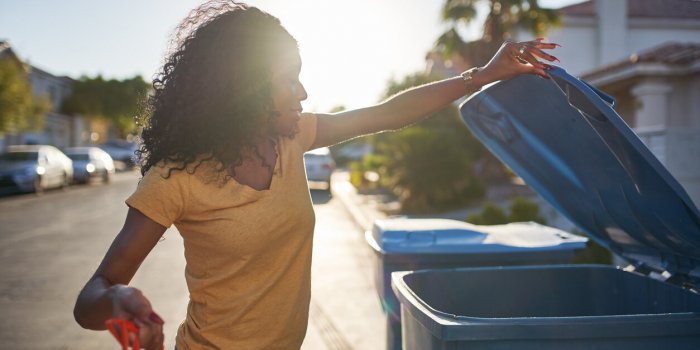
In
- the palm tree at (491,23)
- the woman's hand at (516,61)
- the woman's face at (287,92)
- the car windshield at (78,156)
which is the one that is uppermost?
the palm tree at (491,23)

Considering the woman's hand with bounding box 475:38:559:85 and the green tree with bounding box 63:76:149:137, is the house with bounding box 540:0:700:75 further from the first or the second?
the green tree with bounding box 63:76:149:137

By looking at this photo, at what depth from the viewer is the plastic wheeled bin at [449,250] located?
327 cm

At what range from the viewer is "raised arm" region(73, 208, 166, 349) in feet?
3.91

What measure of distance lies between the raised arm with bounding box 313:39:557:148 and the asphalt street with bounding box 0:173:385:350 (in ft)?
10.8

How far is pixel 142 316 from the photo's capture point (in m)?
1.18

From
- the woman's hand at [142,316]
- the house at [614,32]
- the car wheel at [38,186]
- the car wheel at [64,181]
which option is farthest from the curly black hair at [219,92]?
the house at [614,32]

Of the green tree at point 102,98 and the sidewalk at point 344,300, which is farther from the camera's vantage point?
the green tree at point 102,98

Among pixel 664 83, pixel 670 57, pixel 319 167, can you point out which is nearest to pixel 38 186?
pixel 319 167

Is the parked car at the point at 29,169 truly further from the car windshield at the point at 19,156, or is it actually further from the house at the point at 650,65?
the house at the point at 650,65

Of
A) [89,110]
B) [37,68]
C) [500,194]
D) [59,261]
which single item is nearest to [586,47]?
[500,194]

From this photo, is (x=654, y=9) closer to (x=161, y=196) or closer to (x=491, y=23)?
(x=491, y=23)

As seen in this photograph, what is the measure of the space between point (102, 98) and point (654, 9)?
48857 millimetres

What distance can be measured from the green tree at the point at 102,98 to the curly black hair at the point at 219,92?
5468 cm

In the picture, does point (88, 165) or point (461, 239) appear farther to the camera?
point (88, 165)
